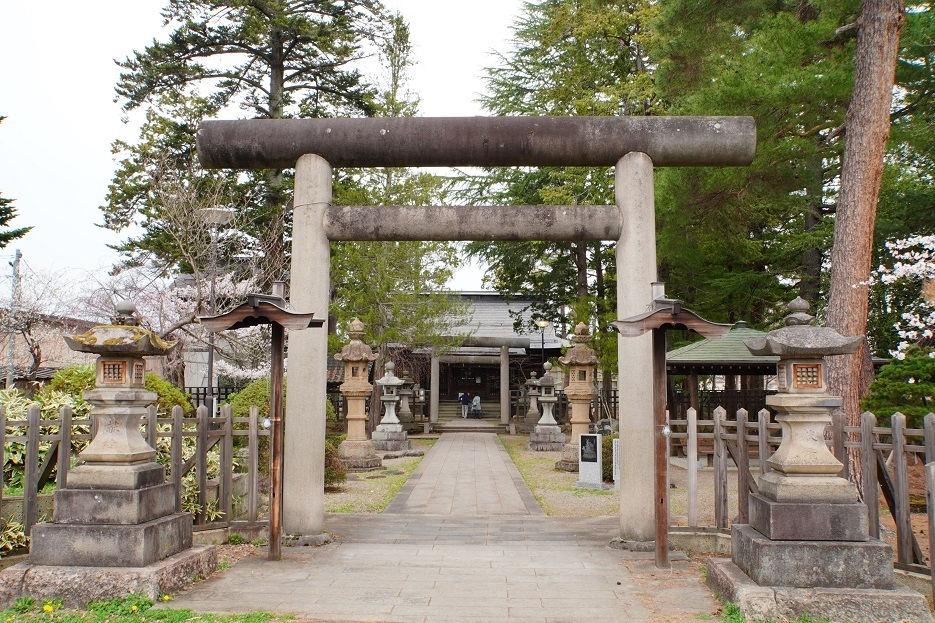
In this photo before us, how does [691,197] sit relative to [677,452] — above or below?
above

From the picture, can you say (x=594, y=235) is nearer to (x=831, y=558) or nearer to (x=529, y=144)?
(x=529, y=144)

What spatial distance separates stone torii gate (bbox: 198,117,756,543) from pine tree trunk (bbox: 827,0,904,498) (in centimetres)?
247

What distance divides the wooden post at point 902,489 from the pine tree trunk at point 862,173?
3.54m

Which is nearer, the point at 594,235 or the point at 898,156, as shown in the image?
the point at 594,235

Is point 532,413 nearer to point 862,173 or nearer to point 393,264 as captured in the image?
point 393,264

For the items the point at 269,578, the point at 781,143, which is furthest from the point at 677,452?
the point at 269,578

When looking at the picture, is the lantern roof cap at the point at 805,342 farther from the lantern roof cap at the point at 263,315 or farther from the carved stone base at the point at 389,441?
the carved stone base at the point at 389,441

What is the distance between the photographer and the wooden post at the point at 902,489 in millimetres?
5391

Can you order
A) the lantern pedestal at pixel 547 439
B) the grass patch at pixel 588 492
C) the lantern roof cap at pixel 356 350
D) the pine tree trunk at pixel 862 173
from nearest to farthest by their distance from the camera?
the pine tree trunk at pixel 862 173
the grass patch at pixel 588 492
the lantern roof cap at pixel 356 350
the lantern pedestal at pixel 547 439

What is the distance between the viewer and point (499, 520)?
8930 millimetres

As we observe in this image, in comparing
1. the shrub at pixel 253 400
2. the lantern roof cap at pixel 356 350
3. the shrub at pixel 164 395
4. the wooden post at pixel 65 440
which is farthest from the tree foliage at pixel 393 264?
the wooden post at pixel 65 440

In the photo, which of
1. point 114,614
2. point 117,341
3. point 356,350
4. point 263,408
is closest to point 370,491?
point 263,408

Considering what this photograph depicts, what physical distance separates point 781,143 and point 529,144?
561 centimetres

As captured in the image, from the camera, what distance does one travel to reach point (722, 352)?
15023mm
